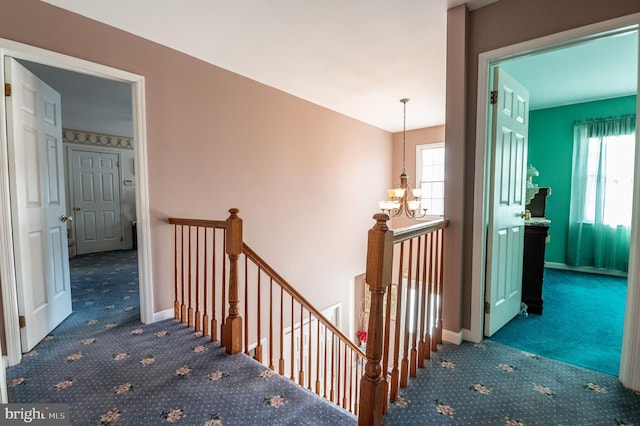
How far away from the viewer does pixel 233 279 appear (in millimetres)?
2189

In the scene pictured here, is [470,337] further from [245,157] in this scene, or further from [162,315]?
[245,157]

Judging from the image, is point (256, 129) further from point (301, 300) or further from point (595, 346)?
point (595, 346)

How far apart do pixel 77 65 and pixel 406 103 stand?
3.70m

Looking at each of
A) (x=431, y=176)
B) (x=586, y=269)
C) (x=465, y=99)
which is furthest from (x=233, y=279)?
(x=586, y=269)

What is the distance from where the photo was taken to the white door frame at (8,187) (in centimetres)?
190

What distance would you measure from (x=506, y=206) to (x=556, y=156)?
127 inches

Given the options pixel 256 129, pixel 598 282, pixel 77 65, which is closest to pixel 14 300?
pixel 77 65

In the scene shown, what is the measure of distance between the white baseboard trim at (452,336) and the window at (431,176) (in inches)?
146

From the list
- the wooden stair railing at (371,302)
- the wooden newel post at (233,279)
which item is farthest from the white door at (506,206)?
the wooden newel post at (233,279)

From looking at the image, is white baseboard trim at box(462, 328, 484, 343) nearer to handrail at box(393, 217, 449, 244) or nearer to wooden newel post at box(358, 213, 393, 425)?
handrail at box(393, 217, 449, 244)

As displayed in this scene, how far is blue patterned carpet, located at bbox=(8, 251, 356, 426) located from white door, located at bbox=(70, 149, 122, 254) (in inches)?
149

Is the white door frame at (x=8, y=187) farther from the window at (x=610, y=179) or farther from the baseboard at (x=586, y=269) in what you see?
the window at (x=610, y=179)

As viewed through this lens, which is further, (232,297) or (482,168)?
(232,297)

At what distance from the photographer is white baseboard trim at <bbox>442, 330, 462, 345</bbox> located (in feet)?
7.02
